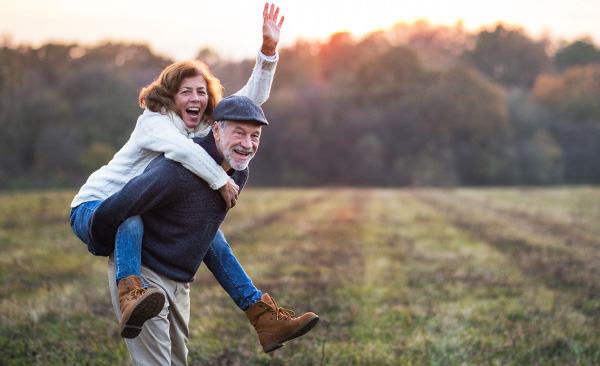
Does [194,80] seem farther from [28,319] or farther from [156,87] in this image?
[28,319]

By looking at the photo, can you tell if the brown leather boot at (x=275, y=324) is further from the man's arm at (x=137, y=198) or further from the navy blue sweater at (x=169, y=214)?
the man's arm at (x=137, y=198)

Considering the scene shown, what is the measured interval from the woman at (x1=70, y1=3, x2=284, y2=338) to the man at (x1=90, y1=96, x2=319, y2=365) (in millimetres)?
91

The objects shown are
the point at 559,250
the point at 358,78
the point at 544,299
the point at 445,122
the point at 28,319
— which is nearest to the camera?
the point at 28,319

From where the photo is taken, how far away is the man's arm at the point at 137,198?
3.34 m

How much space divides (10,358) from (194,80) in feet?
10.3

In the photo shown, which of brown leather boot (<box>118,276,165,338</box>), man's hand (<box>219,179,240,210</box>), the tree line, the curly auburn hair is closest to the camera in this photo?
brown leather boot (<box>118,276,165,338</box>)

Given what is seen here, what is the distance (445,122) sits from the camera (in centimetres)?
5434

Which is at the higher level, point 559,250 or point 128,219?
point 128,219

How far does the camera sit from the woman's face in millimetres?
3910

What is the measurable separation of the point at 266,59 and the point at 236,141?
990 mm

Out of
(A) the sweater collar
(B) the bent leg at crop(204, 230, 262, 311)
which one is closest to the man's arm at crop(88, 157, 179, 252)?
(A) the sweater collar

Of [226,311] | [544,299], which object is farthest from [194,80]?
[544,299]

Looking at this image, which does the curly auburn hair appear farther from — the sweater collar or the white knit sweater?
the sweater collar

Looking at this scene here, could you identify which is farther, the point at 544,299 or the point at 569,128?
the point at 569,128
